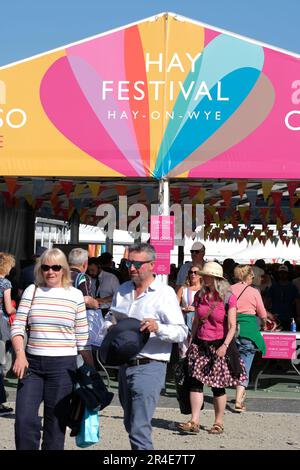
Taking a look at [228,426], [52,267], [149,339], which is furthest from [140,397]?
[228,426]

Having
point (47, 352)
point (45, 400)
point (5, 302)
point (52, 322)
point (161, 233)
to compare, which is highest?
point (161, 233)

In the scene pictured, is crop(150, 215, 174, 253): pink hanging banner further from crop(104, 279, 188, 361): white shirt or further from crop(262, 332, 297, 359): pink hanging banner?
crop(104, 279, 188, 361): white shirt

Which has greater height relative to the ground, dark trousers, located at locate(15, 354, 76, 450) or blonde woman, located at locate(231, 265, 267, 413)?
blonde woman, located at locate(231, 265, 267, 413)

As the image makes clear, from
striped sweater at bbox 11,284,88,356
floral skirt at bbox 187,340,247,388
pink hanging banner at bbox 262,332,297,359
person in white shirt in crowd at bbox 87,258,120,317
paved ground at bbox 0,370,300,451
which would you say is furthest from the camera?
person in white shirt in crowd at bbox 87,258,120,317

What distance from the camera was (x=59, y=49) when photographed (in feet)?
33.3

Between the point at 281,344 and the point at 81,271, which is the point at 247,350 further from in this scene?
the point at 81,271

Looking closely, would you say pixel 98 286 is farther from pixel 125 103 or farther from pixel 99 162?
pixel 125 103

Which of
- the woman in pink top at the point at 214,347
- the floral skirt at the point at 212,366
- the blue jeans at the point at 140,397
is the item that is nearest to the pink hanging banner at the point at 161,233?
the woman in pink top at the point at 214,347

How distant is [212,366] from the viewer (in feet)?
24.8

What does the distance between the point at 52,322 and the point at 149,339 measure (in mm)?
637

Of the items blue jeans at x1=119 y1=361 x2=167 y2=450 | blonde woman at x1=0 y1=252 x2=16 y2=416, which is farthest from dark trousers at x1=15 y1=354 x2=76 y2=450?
blonde woman at x1=0 y1=252 x2=16 y2=416

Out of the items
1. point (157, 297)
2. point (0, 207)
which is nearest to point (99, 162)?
point (157, 297)

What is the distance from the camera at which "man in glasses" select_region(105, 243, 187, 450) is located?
5.27 m

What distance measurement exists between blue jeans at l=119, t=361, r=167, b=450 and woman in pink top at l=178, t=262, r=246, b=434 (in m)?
2.10
